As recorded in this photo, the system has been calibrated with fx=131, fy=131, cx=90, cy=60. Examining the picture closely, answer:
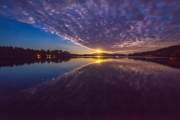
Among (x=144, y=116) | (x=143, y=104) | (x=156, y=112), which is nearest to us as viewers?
(x=144, y=116)

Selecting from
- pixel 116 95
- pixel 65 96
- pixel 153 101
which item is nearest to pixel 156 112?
pixel 153 101

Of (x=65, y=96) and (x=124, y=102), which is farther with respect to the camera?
(x=65, y=96)

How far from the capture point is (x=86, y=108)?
8633mm

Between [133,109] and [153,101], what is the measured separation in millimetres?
2464

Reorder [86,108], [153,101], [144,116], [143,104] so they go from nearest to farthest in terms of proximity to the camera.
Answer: [144,116] → [86,108] → [143,104] → [153,101]

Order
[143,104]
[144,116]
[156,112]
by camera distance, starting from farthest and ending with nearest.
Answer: [143,104]
[156,112]
[144,116]

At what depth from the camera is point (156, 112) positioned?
809 centimetres

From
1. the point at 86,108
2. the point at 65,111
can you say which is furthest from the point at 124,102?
the point at 65,111

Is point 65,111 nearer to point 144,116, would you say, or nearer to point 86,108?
point 86,108

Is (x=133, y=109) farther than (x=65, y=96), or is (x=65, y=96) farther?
(x=65, y=96)

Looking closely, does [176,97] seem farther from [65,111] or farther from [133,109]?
[65,111]

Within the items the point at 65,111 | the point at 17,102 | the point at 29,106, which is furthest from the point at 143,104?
the point at 17,102

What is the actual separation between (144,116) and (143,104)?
6.18 feet

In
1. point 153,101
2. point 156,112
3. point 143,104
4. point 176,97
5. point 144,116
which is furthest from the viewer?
point 176,97
